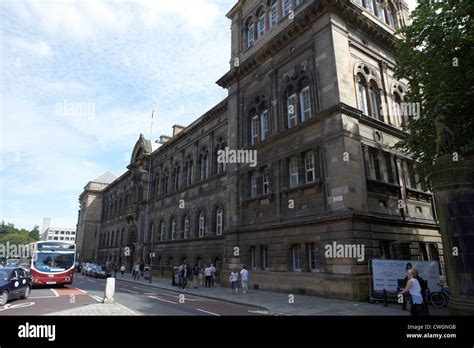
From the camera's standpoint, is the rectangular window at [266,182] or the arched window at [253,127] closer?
the rectangular window at [266,182]

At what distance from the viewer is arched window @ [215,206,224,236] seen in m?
28.5

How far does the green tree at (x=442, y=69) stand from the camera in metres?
12.8

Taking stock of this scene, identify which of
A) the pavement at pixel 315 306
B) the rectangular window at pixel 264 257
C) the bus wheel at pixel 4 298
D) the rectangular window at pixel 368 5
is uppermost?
the rectangular window at pixel 368 5

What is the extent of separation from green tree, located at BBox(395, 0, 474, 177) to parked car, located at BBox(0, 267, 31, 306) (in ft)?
61.2

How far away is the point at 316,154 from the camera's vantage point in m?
18.7

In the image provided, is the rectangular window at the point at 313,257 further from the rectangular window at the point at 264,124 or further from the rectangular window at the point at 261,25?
the rectangular window at the point at 261,25

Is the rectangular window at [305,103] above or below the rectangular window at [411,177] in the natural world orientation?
above

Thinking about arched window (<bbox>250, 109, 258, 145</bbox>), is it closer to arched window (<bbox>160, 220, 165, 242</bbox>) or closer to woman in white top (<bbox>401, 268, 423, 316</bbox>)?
woman in white top (<bbox>401, 268, 423, 316</bbox>)

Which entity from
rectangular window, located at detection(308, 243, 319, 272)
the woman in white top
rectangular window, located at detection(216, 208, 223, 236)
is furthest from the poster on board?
rectangular window, located at detection(216, 208, 223, 236)

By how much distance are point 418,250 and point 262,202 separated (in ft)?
32.9

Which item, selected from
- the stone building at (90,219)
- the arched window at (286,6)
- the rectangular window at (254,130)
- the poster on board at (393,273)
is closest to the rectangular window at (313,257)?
the poster on board at (393,273)

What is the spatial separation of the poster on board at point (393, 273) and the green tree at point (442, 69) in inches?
192

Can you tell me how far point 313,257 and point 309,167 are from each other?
5300 mm

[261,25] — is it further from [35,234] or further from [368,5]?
[35,234]
